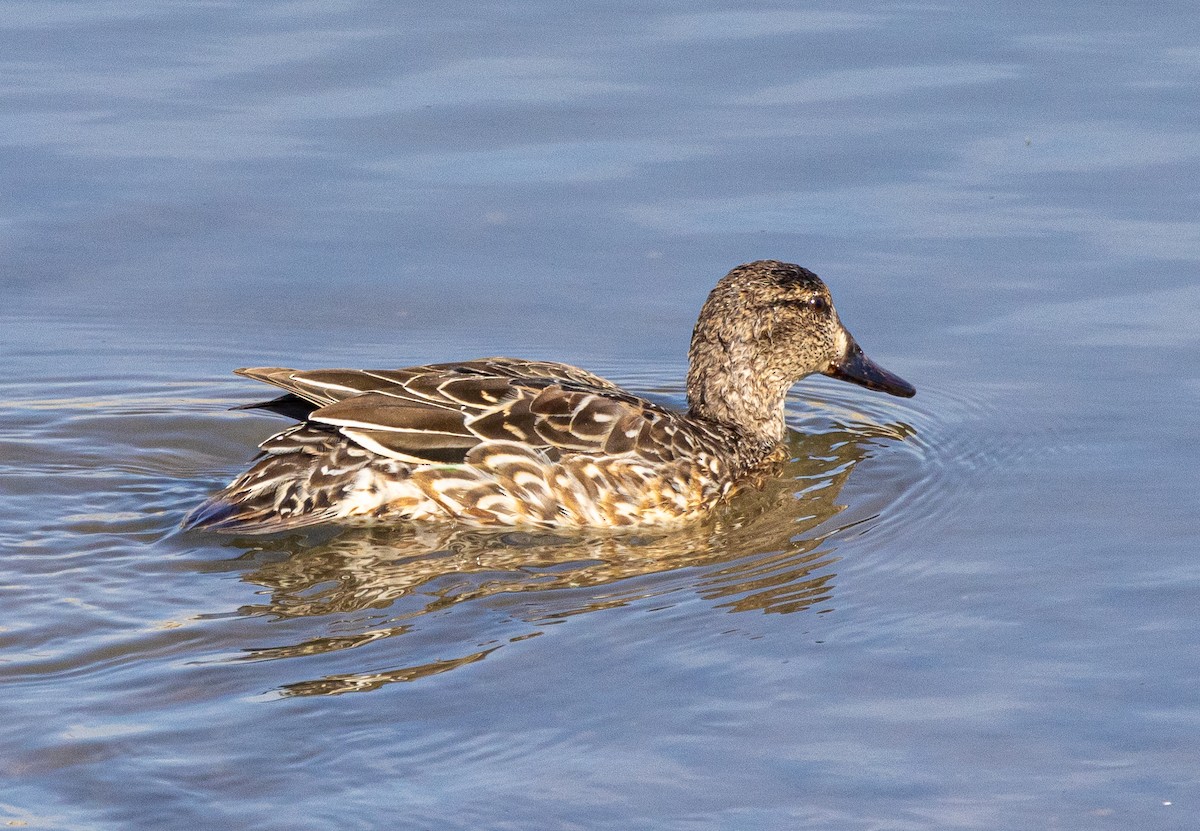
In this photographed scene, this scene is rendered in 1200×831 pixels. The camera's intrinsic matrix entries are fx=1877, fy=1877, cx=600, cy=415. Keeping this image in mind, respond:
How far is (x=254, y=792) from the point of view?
5.06 metres

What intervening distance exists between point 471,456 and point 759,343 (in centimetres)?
166

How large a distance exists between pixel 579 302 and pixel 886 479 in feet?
6.83

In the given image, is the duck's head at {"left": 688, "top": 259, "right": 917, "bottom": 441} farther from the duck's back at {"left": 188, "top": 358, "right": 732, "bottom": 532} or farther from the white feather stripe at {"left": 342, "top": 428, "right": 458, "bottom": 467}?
the white feather stripe at {"left": 342, "top": 428, "right": 458, "bottom": 467}

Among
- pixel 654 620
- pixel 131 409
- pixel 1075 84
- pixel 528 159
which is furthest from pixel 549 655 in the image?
pixel 1075 84

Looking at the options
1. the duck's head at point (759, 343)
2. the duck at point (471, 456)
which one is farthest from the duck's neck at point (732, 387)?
the duck at point (471, 456)

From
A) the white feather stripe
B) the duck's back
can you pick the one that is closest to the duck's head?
the duck's back

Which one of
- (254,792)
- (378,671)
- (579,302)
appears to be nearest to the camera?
(254,792)

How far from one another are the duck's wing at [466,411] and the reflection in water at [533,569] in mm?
346

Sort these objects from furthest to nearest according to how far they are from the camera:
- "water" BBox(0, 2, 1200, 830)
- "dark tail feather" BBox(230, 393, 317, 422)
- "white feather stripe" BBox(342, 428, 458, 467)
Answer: "dark tail feather" BBox(230, 393, 317, 422)
"white feather stripe" BBox(342, 428, 458, 467)
"water" BBox(0, 2, 1200, 830)

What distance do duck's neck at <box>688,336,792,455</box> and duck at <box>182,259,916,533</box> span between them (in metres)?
0.46

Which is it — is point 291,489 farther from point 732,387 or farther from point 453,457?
point 732,387

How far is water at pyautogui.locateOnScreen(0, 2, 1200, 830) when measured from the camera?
5270mm

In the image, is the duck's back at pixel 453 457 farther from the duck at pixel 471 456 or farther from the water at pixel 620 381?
the water at pixel 620 381

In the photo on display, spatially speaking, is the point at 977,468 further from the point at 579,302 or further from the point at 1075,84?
the point at 1075,84
